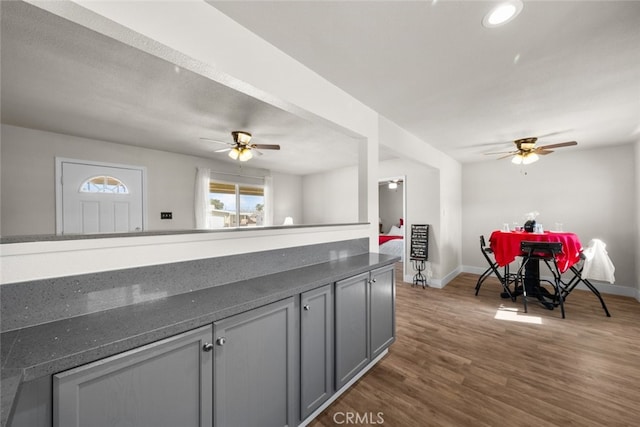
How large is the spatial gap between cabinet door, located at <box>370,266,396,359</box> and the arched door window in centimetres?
416

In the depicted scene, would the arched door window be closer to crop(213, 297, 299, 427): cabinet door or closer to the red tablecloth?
crop(213, 297, 299, 427): cabinet door

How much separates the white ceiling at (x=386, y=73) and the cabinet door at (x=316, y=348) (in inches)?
64.0

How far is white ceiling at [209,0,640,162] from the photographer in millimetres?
1435

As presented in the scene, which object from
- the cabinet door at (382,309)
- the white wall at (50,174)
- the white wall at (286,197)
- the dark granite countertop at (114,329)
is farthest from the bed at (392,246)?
the dark granite countertop at (114,329)

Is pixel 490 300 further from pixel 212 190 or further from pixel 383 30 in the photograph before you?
pixel 212 190

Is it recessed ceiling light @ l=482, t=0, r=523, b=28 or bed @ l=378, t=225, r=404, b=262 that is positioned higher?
recessed ceiling light @ l=482, t=0, r=523, b=28

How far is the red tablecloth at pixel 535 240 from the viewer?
325 cm

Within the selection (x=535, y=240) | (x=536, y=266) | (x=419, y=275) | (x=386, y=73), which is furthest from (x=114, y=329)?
(x=536, y=266)

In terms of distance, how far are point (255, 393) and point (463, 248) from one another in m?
5.45

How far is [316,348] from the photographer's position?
1590 mm

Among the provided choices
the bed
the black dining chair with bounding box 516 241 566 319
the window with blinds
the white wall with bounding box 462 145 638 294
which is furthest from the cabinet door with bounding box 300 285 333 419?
the white wall with bounding box 462 145 638 294

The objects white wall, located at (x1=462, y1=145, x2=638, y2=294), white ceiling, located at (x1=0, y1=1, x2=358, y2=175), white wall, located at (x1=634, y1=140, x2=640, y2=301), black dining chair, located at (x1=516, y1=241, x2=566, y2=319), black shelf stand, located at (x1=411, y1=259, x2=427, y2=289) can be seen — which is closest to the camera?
white ceiling, located at (x1=0, y1=1, x2=358, y2=175)

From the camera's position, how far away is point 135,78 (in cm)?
214

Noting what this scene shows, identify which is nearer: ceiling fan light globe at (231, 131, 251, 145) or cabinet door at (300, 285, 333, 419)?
cabinet door at (300, 285, 333, 419)
